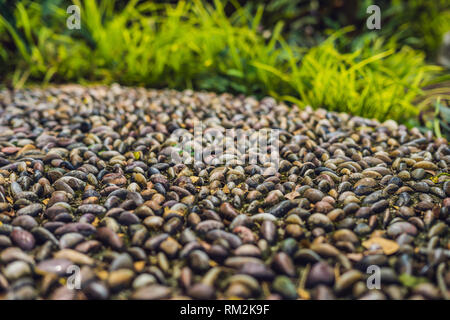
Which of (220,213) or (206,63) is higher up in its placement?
(206,63)

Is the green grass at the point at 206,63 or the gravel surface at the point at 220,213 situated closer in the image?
the gravel surface at the point at 220,213

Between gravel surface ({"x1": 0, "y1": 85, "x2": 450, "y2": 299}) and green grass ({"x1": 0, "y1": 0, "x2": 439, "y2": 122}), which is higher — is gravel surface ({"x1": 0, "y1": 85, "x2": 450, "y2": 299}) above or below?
below

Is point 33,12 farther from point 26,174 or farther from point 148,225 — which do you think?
point 148,225

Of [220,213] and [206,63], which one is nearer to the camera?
[220,213]

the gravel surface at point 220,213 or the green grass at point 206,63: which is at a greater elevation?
the green grass at point 206,63
